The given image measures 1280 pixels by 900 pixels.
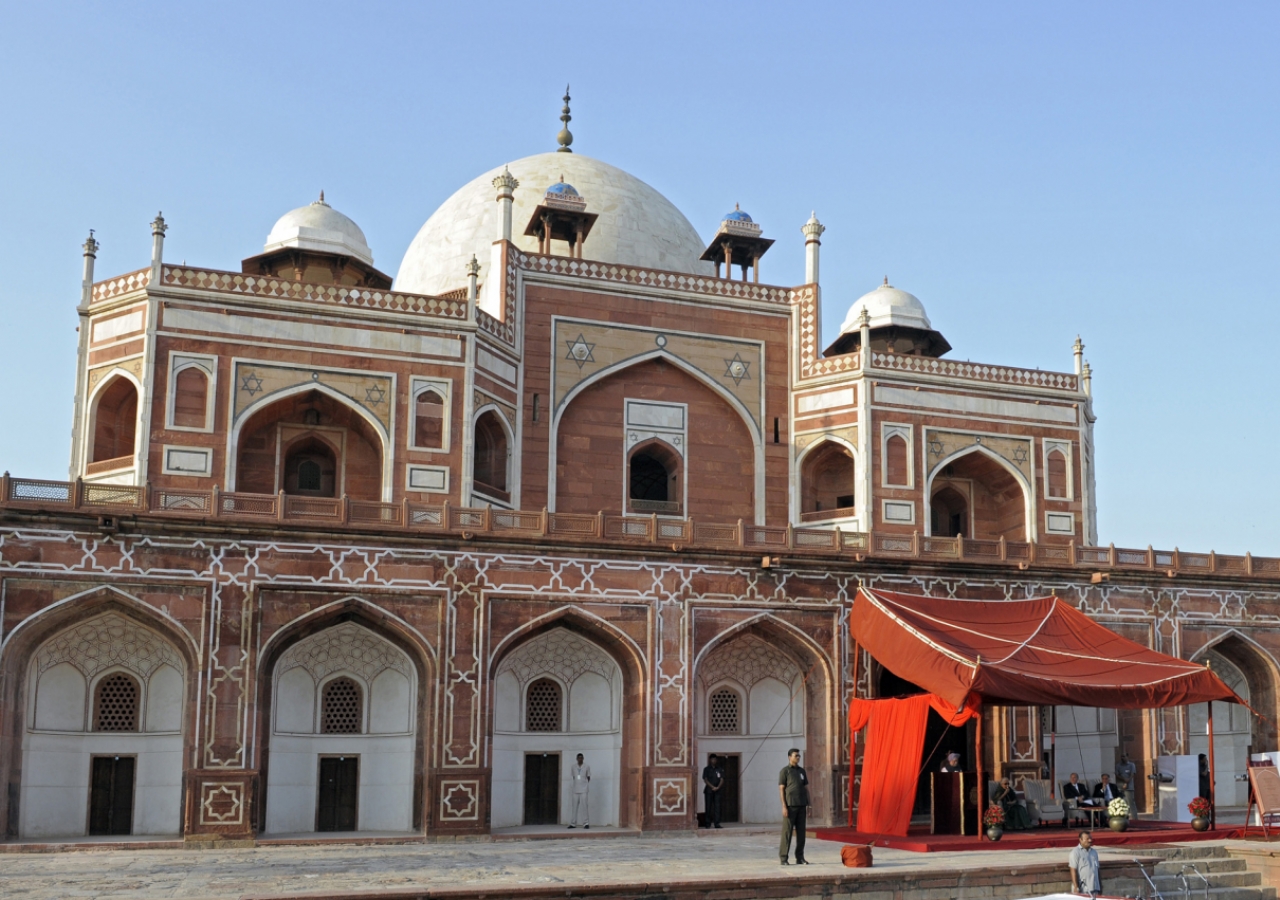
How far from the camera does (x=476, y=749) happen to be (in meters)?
20.5

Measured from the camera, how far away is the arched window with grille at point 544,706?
22.1 metres

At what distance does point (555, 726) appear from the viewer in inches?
875

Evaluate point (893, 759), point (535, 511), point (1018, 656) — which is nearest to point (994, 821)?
point (893, 759)

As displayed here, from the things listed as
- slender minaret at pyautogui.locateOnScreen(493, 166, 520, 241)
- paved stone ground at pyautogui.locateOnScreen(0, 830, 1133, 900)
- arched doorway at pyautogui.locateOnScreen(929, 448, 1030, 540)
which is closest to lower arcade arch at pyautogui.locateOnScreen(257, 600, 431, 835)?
paved stone ground at pyautogui.locateOnScreen(0, 830, 1133, 900)

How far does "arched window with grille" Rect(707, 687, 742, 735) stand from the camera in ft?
75.2

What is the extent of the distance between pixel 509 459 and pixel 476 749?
6251mm

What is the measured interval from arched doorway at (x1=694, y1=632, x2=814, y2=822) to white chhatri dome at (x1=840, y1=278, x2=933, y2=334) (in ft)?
28.7

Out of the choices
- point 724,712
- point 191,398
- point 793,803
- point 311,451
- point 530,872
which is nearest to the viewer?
point 530,872

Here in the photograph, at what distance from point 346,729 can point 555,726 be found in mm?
3211

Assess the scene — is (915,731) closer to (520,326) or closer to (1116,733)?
(1116,733)

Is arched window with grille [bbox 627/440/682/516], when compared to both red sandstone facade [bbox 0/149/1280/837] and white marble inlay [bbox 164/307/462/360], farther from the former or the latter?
white marble inlay [bbox 164/307/462/360]

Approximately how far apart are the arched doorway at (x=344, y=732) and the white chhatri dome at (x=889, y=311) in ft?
42.2

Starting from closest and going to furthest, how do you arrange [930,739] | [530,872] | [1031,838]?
1. [530,872]
2. [1031,838]
3. [930,739]

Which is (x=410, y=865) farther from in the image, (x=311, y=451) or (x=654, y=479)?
(x=654, y=479)
